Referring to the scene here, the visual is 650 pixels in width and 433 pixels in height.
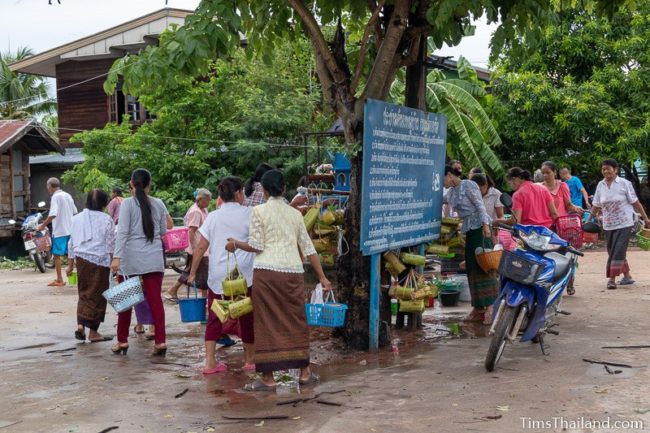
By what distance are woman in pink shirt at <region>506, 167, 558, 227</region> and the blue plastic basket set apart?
3.98 metres

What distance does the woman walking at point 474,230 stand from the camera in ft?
29.2

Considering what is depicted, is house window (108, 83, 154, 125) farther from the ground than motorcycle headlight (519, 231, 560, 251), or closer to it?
farther from the ground

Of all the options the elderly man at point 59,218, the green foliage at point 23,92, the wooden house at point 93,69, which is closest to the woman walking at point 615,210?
the elderly man at point 59,218

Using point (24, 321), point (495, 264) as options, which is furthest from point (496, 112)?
point (24, 321)

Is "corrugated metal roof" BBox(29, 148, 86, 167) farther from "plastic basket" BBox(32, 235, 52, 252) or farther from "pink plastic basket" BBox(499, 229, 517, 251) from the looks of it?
"pink plastic basket" BBox(499, 229, 517, 251)

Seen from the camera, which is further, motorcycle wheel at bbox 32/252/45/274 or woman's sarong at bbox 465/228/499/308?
motorcycle wheel at bbox 32/252/45/274

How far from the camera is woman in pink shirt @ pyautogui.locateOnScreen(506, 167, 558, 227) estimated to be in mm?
9523

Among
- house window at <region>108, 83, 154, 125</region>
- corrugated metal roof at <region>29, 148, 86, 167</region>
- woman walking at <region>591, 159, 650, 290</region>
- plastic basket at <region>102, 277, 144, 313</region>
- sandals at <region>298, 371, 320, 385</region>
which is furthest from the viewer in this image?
corrugated metal roof at <region>29, 148, 86, 167</region>

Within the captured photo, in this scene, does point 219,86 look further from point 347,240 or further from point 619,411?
point 619,411

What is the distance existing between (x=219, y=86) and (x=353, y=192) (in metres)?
14.3

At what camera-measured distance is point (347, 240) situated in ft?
24.8

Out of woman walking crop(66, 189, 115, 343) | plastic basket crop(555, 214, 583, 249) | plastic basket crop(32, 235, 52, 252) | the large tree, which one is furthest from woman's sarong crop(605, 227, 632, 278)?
plastic basket crop(32, 235, 52, 252)

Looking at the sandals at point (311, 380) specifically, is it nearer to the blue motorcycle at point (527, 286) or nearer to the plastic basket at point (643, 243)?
the blue motorcycle at point (527, 286)

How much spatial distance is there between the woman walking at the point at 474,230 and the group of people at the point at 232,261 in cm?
192
